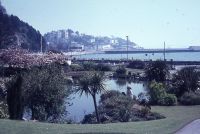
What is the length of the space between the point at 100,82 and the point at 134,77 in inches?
1896

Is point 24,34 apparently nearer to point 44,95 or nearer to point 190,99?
point 190,99

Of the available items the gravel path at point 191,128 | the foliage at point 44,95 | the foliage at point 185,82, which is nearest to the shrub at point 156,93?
the foliage at point 185,82

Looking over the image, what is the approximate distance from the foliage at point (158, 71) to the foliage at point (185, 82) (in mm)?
9282

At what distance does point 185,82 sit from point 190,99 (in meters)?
5.01

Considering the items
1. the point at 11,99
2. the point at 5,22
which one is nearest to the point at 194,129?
the point at 11,99

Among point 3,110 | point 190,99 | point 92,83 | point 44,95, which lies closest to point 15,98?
point 3,110

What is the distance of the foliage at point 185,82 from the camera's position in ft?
135

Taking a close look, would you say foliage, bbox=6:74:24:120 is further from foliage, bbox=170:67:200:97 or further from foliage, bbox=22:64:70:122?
foliage, bbox=170:67:200:97

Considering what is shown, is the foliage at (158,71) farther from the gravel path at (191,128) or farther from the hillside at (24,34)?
the hillside at (24,34)

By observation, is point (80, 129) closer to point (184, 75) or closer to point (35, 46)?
point (184, 75)

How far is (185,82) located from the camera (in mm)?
41281

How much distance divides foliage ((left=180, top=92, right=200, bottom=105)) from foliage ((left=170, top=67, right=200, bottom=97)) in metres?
3.01

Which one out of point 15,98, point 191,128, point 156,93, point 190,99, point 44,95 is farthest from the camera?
point 156,93

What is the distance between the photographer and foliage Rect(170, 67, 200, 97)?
4100 centimetres
